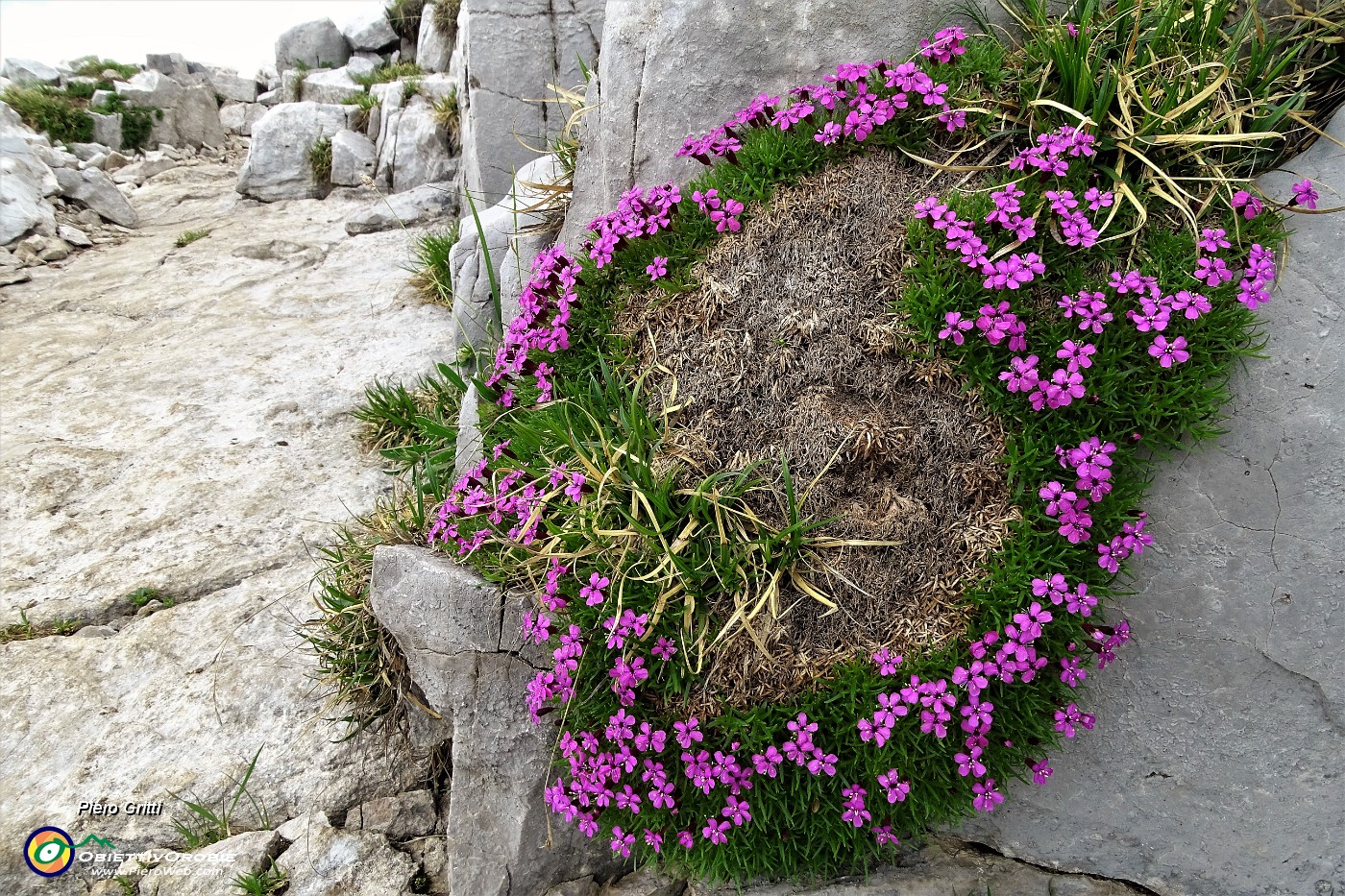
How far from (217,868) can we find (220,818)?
1.07ft

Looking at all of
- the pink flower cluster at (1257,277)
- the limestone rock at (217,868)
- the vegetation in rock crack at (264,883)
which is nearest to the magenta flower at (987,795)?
the pink flower cluster at (1257,277)

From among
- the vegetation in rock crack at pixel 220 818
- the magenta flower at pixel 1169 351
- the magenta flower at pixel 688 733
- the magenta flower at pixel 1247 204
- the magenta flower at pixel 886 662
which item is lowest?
the vegetation in rock crack at pixel 220 818

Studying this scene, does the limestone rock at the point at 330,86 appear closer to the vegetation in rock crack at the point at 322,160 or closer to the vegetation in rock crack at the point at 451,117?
the vegetation in rock crack at the point at 322,160

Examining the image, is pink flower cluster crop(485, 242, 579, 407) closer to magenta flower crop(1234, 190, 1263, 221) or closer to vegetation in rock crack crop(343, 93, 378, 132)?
magenta flower crop(1234, 190, 1263, 221)

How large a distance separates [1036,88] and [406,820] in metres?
4.22

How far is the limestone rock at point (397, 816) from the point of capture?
3.75 meters

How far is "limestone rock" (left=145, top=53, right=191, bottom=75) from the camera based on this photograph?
22359 mm

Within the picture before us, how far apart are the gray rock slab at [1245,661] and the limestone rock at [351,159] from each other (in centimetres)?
1179

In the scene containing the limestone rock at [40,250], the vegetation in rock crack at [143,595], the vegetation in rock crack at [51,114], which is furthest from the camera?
the vegetation in rock crack at [51,114]

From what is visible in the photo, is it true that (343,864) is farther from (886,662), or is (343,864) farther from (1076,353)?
(1076,353)

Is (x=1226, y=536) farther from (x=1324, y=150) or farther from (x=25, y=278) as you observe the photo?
(x=25, y=278)

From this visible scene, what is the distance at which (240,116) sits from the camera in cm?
2009

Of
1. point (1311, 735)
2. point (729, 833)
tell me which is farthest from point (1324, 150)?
point (729, 833)

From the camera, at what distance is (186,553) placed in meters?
5.20
